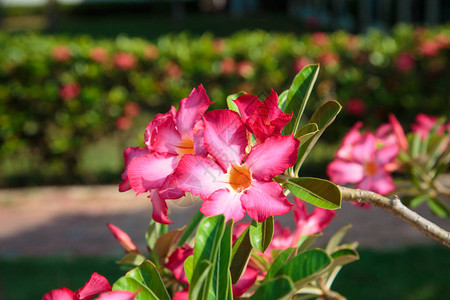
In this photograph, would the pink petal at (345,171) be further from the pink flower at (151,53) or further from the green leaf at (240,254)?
the pink flower at (151,53)

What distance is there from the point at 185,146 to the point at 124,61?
4995 mm

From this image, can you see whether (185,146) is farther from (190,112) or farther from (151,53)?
(151,53)

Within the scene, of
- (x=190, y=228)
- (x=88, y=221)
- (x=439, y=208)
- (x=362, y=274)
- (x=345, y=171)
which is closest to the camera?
(x=190, y=228)

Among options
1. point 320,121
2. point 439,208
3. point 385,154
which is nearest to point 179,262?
point 320,121

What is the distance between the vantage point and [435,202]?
156cm

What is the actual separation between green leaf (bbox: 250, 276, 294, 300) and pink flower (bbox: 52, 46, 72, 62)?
528cm

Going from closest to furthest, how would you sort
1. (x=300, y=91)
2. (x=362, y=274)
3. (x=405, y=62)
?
(x=300, y=91), (x=362, y=274), (x=405, y=62)

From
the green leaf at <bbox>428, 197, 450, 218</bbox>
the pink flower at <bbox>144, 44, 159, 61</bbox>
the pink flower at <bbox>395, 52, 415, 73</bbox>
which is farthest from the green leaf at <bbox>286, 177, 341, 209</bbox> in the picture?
the pink flower at <bbox>395, 52, 415, 73</bbox>

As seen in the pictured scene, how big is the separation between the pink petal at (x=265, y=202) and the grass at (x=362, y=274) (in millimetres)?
2825

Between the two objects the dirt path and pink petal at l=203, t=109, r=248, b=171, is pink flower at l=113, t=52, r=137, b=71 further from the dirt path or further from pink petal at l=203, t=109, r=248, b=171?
pink petal at l=203, t=109, r=248, b=171

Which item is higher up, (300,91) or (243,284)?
(300,91)

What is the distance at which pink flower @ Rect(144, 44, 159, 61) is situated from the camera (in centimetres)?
563

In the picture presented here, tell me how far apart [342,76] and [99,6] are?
28.6 m

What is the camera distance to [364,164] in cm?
132
